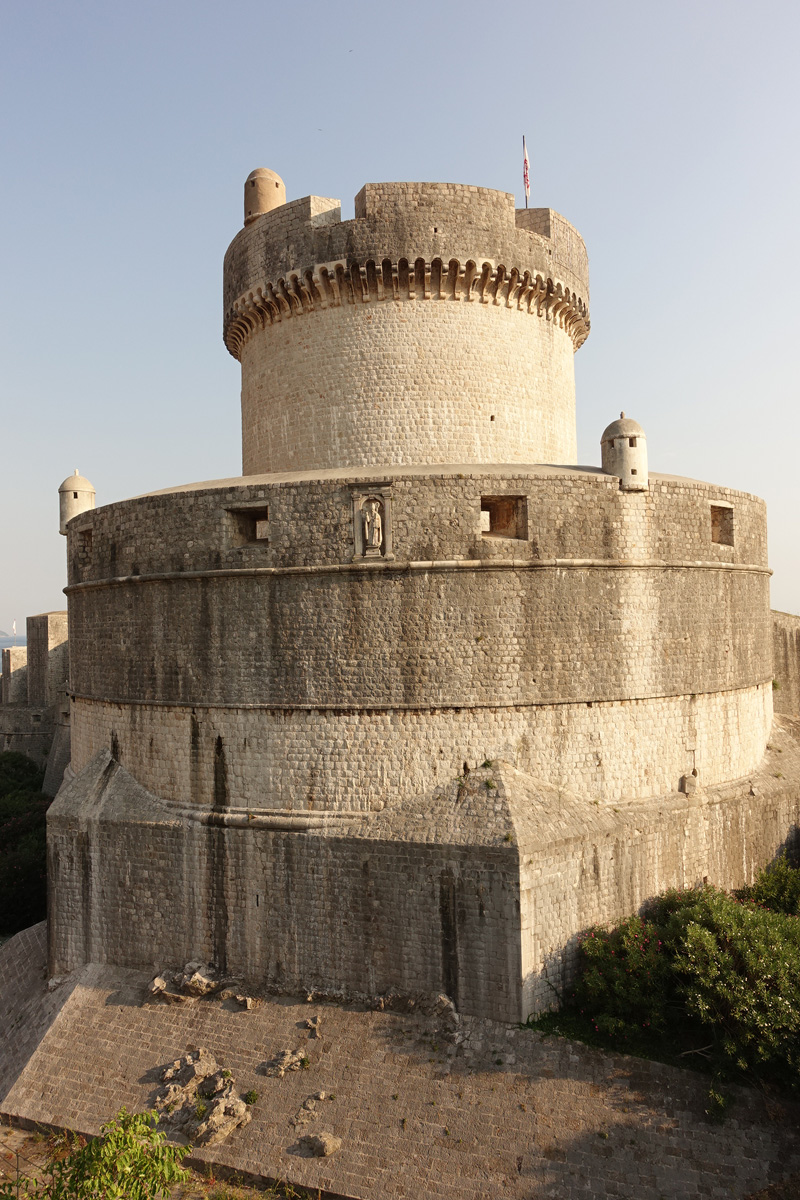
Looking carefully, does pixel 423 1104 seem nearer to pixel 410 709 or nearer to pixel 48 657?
pixel 410 709

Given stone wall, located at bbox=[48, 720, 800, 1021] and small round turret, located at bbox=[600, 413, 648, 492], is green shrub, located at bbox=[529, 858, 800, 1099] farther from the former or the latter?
small round turret, located at bbox=[600, 413, 648, 492]

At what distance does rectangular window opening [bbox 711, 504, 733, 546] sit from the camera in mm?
12375

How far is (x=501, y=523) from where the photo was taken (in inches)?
436

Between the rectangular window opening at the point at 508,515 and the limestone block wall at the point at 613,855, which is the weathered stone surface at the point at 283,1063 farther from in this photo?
the rectangular window opening at the point at 508,515

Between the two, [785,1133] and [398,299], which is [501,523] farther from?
[785,1133]

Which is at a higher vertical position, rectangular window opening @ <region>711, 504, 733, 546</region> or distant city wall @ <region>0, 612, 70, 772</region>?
rectangular window opening @ <region>711, 504, 733, 546</region>

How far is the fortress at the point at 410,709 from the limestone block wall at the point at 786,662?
10.3 feet

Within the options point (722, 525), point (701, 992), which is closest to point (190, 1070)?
→ point (701, 992)

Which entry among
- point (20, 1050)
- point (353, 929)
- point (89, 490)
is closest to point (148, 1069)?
point (20, 1050)

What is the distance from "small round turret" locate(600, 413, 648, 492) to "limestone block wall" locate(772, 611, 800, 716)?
6.69 metres

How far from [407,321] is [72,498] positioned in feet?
22.8

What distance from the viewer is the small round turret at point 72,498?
46.4 ft

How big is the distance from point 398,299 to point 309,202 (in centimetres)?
216

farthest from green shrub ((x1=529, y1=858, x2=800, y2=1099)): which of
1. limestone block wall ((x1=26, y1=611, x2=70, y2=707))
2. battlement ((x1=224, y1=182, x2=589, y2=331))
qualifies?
limestone block wall ((x1=26, y1=611, x2=70, y2=707))
